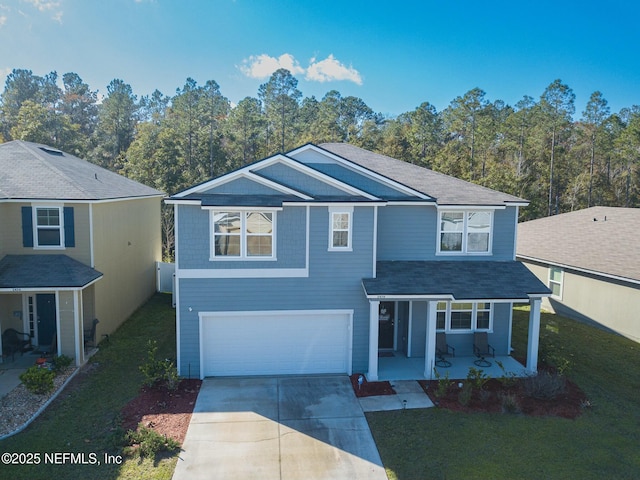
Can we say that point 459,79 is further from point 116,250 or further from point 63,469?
point 63,469

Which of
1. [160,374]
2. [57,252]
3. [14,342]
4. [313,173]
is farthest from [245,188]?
[14,342]

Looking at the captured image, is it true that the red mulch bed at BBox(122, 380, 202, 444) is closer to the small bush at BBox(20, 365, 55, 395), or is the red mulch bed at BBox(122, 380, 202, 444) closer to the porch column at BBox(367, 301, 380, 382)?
the small bush at BBox(20, 365, 55, 395)

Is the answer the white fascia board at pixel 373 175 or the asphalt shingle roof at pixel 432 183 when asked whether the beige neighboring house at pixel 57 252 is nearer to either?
the white fascia board at pixel 373 175

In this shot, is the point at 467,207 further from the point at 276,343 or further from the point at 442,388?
the point at 276,343

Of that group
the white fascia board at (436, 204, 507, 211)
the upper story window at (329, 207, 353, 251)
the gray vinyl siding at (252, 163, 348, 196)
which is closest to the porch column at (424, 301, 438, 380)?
the upper story window at (329, 207, 353, 251)

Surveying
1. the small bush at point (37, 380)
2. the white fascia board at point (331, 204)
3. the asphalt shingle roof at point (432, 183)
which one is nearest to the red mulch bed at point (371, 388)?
the white fascia board at point (331, 204)
